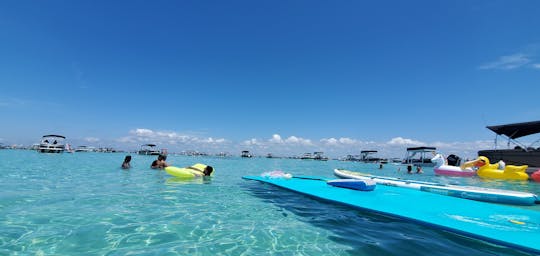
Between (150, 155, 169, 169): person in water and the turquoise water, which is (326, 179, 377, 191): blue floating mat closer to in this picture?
the turquoise water

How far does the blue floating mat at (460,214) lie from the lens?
4598 millimetres

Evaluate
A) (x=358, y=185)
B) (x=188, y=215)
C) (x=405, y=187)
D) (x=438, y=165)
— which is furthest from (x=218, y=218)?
(x=438, y=165)

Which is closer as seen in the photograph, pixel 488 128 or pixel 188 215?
pixel 188 215

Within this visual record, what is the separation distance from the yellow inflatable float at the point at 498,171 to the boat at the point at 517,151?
5.50m

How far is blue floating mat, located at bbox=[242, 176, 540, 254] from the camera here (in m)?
4.60

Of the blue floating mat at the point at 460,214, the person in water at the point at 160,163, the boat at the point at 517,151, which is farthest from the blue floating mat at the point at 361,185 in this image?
the boat at the point at 517,151

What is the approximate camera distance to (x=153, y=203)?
7.77 metres

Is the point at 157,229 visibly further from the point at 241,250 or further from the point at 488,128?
the point at 488,128

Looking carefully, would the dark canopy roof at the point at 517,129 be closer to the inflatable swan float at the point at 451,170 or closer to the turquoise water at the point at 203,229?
the inflatable swan float at the point at 451,170

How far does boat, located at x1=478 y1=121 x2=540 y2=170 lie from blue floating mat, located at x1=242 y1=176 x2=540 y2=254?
2457 cm

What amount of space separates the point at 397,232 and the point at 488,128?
33.1 metres

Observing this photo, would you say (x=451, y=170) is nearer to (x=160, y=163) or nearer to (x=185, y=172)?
(x=185, y=172)

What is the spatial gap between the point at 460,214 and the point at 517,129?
30479 millimetres

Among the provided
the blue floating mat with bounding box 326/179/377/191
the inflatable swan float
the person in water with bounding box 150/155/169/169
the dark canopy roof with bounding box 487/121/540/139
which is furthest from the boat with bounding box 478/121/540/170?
the person in water with bounding box 150/155/169/169
